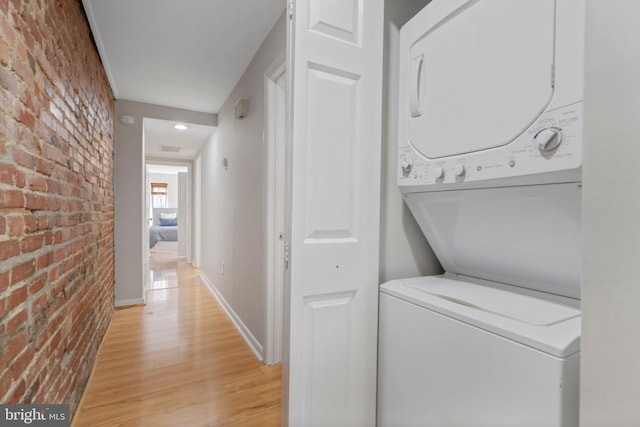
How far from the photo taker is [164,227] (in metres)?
9.05

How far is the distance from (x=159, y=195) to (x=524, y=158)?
42.1ft

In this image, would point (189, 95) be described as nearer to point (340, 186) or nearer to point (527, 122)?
point (340, 186)

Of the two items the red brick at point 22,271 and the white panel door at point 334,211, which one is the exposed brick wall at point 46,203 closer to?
the red brick at point 22,271

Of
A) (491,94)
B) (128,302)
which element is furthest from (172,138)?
(491,94)

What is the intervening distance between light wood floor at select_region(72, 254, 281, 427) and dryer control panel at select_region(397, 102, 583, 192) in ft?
5.23

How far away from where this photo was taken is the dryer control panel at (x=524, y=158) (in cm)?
70

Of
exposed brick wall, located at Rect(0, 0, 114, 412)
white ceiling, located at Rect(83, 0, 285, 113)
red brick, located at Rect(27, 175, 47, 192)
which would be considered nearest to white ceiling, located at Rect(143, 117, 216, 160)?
white ceiling, located at Rect(83, 0, 285, 113)

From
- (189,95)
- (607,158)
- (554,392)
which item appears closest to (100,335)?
(189,95)

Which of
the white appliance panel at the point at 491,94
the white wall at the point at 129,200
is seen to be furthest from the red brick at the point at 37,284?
the white wall at the point at 129,200

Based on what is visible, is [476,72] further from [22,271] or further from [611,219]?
[22,271]

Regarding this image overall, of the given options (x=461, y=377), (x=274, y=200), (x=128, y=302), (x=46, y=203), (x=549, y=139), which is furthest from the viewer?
(x=128, y=302)

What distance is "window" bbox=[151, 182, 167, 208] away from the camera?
453 inches

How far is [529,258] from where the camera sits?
0.94 metres

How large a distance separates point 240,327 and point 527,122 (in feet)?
9.06
